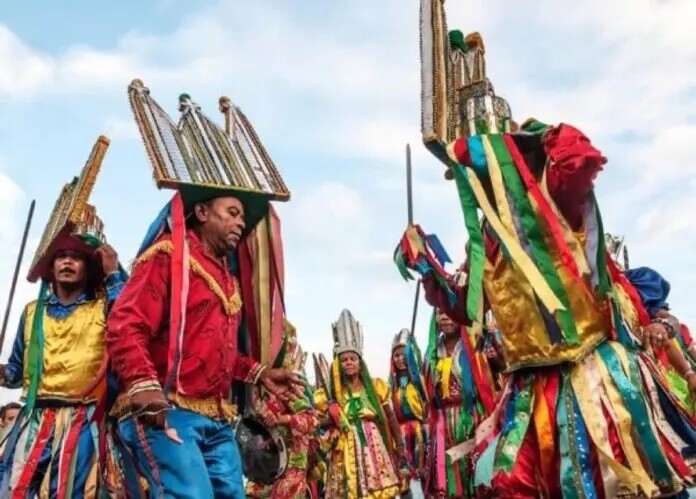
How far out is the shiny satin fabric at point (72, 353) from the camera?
4.96m

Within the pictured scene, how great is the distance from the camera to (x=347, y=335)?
36.4ft

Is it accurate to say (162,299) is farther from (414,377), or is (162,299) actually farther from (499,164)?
(414,377)

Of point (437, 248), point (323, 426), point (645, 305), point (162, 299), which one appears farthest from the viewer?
point (323, 426)

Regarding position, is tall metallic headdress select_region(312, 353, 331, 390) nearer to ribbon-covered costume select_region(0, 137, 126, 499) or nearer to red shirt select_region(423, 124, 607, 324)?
ribbon-covered costume select_region(0, 137, 126, 499)

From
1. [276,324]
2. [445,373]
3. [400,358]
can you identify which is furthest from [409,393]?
[276,324]

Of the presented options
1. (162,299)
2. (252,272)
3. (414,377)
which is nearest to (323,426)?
(414,377)

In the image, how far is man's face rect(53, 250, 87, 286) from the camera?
5145 mm

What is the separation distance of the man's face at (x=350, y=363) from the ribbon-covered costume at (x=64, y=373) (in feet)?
17.9

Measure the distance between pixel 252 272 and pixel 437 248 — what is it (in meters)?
0.95

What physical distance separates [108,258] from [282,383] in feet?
4.94

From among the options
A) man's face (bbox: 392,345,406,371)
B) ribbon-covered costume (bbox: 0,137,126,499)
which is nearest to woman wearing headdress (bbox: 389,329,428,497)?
man's face (bbox: 392,345,406,371)

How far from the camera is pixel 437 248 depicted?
4.20 meters

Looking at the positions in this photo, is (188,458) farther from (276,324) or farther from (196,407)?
(276,324)

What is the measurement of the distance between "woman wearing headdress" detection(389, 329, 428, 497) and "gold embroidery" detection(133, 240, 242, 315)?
7.22 meters
